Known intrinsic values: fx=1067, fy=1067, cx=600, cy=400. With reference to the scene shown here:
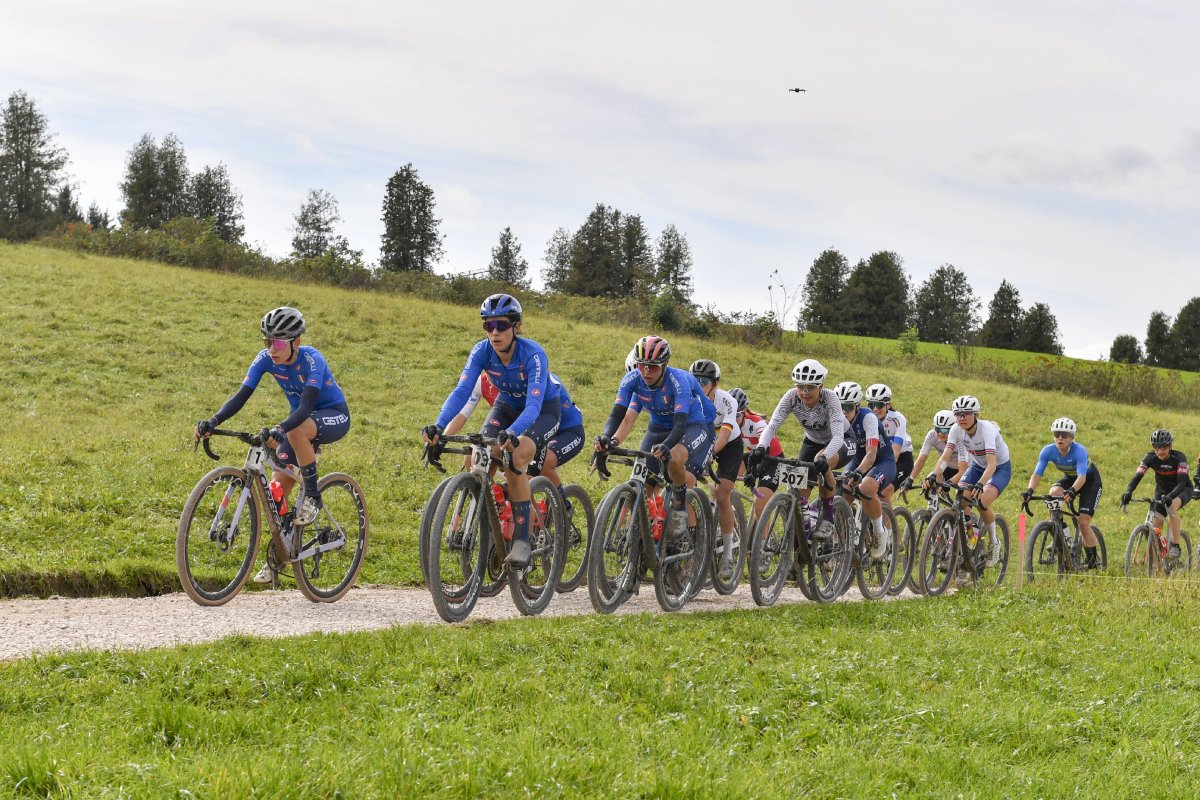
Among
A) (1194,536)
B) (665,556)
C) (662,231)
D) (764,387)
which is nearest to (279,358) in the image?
(665,556)

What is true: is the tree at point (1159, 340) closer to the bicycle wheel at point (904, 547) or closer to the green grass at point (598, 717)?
the bicycle wheel at point (904, 547)

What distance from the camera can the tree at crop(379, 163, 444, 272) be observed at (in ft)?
305

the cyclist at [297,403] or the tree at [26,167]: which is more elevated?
the tree at [26,167]

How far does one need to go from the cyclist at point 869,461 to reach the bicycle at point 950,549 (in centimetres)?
88

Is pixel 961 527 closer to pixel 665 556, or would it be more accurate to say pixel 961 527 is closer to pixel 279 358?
pixel 665 556

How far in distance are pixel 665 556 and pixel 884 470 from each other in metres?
4.56

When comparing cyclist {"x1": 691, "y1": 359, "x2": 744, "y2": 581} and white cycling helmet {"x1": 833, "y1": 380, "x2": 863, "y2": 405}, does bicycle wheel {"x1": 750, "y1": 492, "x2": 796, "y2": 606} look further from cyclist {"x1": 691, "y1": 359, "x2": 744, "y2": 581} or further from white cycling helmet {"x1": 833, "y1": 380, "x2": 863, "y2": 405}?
white cycling helmet {"x1": 833, "y1": 380, "x2": 863, "y2": 405}

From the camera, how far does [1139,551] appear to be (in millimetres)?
18703

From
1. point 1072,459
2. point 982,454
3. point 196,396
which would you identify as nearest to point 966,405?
point 982,454

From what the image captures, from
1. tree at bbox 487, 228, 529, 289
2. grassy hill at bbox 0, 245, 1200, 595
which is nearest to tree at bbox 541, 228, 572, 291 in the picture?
tree at bbox 487, 228, 529, 289

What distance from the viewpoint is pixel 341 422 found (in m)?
10.4

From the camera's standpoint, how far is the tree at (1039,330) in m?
111

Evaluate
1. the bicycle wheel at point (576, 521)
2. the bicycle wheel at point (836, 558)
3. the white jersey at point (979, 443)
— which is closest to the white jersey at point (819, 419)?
the bicycle wheel at point (836, 558)

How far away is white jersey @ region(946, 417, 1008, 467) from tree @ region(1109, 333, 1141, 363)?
112 m
